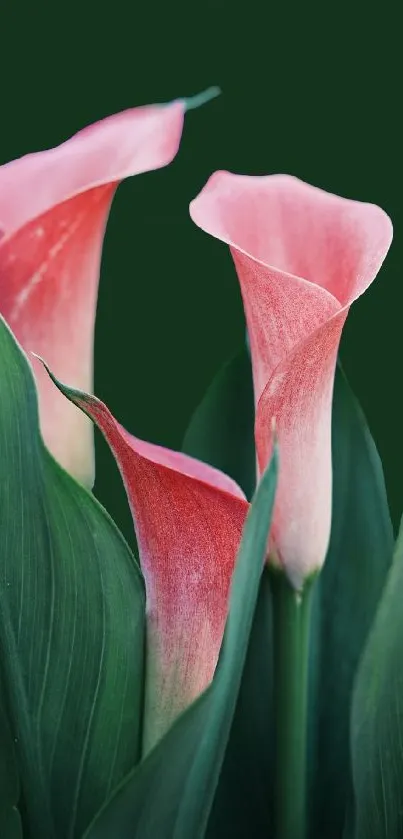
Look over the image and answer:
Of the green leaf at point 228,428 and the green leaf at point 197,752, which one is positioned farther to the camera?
the green leaf at point 228,428

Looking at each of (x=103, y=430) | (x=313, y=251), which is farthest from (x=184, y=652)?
(x=313, y=251)

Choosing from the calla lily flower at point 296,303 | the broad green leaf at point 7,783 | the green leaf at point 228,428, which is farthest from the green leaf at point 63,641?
the green leaf at point 228,428

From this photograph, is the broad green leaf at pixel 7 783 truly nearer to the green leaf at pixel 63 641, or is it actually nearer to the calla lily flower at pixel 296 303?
the green leaf at pixel 63 641

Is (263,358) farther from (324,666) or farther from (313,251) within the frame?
(324,666)

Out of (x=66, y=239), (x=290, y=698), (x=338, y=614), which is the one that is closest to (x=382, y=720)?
(x=290, y=698)

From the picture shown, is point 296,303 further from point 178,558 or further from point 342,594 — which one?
point 342,594
